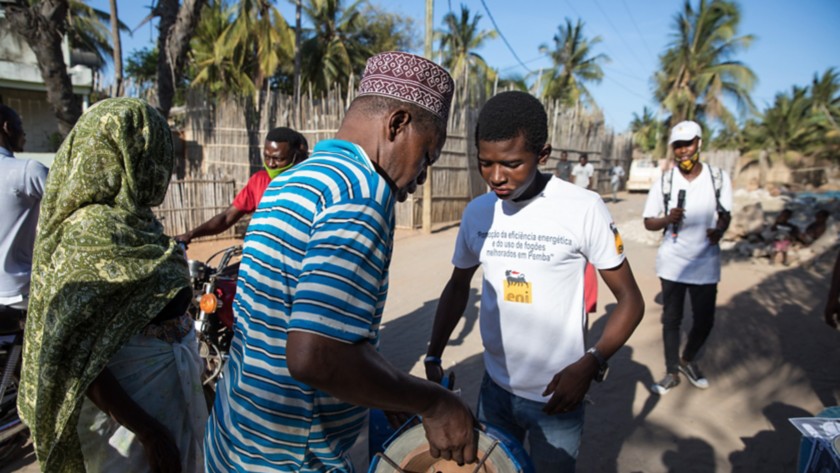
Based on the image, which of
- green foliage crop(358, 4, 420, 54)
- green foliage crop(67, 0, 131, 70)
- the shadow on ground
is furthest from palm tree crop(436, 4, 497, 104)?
the shadow on ground

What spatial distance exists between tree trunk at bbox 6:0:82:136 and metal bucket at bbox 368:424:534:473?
33.8ft

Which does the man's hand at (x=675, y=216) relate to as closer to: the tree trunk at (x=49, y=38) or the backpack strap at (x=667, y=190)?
the backpack strap at (x=667, y=190)

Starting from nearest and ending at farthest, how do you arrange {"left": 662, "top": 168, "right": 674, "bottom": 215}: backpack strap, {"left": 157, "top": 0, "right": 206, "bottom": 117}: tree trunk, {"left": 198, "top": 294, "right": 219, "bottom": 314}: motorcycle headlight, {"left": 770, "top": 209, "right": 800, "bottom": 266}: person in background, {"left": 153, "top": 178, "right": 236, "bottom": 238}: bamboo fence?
{"left": 198, "top": 294, "right": 219, "bottom": 314}: motorcycle headlight
{"left": 662, "top": 168, "right": 674, "bottom": 215}: backpack strap
{"left": 770, "top": 209, "right": 800, "bottom": 266}: person in background
{"left": 157, "top": 0, "right": 206, "bottom": 117}: tree trunk
{"left": 153, "top": 178, "right": 236, "bottom": 238}: bamboo fence

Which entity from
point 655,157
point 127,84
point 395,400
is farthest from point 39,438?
point 655,157

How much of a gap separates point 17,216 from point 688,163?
462cm

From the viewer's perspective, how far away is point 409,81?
1193mm

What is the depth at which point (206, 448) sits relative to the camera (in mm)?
1448

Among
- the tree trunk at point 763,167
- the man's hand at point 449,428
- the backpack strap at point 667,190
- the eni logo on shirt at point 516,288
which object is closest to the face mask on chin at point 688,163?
the backpack strap at point 667,190

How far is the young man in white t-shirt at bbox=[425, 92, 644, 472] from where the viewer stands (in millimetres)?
1826

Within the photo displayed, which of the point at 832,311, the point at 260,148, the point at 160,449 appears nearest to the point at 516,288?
the point at 160,449

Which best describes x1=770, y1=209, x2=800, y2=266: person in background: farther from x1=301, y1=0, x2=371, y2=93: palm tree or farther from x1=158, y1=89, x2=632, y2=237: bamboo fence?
x1=301, y1=0, x2=371, y2=93: palm tree

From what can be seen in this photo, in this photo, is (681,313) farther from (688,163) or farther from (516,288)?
(516,288)

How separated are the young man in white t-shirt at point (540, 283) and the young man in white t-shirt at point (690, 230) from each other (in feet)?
7.49

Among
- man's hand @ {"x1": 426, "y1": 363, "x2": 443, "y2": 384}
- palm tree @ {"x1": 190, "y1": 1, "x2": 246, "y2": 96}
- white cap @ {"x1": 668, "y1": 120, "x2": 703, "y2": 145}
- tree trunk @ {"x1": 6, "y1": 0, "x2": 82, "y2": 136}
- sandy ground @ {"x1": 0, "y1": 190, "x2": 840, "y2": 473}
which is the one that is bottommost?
sandy ground @ {"x1": 0, "y1": 190, "x2": 840, "y2": 473}
